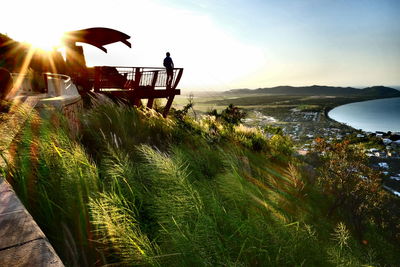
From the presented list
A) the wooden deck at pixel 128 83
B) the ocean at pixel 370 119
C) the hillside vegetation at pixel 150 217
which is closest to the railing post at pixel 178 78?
the wooden deck at pixel 128 83

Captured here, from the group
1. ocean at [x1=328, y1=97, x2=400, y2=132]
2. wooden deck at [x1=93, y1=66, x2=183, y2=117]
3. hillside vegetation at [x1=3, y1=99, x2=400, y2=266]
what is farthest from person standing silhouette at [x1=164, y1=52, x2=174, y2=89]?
ocean at [x1=328, y1=97, x2=400, y2=132]

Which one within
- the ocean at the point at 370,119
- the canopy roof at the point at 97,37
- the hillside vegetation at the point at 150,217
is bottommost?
the ocean at the point at 370,119

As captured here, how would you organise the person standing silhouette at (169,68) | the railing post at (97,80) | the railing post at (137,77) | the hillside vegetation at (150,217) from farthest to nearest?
the person standing silhouette at (169,68) → the railing post at (137,77) → the railing post at (97,80) → the hillside vegetation at (150,217)

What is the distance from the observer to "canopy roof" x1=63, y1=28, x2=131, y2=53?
45.8 feet

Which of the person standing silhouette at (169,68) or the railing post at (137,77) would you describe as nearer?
the railing post at (137,77)

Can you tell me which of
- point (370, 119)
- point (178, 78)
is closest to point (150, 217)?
point (178, 78)

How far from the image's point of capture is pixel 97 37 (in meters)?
14.4

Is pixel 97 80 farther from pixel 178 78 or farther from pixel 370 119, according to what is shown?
pixel 370 119

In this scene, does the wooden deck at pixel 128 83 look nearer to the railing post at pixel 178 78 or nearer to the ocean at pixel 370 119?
the railing post at pixel 178 78

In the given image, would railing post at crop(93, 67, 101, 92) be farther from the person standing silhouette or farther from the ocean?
the ocean

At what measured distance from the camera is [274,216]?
8.25 ft

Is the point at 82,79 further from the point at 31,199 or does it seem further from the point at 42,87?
the point at 31,199

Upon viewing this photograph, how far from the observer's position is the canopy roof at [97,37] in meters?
14.0

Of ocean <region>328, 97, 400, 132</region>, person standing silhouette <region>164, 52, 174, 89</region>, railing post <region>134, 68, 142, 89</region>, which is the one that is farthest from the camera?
ocean <region>328, 97, 400, 132</region>
